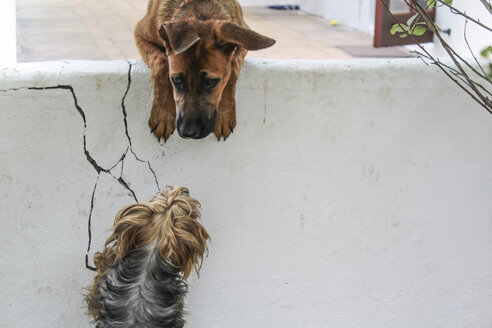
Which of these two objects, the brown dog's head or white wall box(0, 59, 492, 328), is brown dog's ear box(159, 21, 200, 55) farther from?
white wall box(0, 59, 492, 328)

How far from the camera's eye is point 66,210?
309 centimetres

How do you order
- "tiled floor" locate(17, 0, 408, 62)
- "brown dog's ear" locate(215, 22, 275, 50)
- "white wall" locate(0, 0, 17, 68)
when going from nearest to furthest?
"brown dog's ear" locate(215, 22, 275, 50) < "white wall" locate(0, 0, 17, 68) < "tiled floor" locate(17, 0, 408, 62)

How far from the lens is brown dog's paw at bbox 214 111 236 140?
302 cm

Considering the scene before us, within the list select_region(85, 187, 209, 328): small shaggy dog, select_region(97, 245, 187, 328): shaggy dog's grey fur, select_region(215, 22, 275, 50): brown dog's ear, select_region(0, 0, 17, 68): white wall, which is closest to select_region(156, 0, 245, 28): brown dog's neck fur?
select_region(215, 22, 275, 50): brown dog's ear

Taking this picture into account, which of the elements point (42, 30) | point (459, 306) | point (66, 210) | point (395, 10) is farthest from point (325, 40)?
point (66, 210)

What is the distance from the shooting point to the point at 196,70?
109 inches

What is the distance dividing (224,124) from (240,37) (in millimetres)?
463

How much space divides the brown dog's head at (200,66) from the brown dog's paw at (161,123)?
180 mm

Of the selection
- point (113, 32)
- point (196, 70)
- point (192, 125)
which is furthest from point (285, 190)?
point (113, 32)

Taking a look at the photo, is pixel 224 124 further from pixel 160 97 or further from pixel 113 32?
pixel 113 32

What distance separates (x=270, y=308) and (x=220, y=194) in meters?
0.74

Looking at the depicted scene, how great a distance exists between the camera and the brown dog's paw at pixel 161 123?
298 centimetres

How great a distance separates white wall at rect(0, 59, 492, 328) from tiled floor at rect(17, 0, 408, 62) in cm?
430

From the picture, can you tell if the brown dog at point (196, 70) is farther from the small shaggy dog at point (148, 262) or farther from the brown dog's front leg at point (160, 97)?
the small shaggy dog at point (148, 262)
